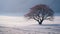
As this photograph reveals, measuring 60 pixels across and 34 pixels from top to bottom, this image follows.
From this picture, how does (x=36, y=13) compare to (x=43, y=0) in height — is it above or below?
below

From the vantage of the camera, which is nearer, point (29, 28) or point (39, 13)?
point (29, 28)

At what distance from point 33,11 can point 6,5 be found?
46863 millimetres

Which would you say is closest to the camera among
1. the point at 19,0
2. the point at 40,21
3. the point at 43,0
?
the point at 40,21

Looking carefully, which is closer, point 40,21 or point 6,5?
point 40,21

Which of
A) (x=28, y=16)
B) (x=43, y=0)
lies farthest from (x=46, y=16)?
(x=43, y=0)

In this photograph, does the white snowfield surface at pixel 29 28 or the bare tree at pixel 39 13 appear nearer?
the white snowfield surface at pixel 29 28

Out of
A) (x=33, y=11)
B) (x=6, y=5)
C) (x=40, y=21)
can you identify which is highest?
(x=6, y=5)

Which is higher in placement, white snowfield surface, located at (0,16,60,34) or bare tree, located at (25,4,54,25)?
Result: bare tree, located at (25,4,54,25)

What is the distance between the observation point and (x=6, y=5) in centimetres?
5812

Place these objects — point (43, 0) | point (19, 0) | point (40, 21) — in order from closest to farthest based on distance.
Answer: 1. point (40, 21)
2. point (43, 0)
3. point (19, 0)

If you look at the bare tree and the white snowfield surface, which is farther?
the bare tree

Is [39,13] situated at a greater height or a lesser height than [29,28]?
greater

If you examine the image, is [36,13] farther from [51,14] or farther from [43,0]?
[43,0]

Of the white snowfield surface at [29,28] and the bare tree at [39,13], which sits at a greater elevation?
the bare tree at [39,13]
